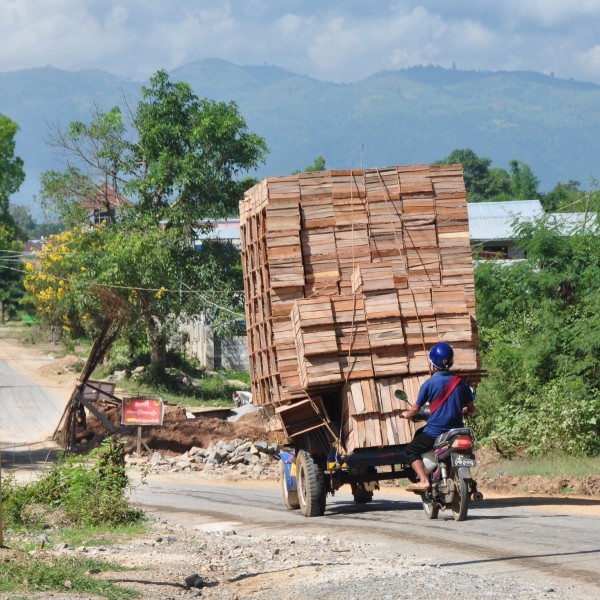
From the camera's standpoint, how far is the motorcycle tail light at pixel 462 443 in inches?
460

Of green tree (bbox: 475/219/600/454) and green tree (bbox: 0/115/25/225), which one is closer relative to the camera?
green tree (bbox: 475/219/600/454)

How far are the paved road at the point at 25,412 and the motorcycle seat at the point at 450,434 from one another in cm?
2779

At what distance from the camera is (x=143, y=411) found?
104ft

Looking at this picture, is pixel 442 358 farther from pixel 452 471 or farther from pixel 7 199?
pixel 7 199

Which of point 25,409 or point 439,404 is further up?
point 439,404

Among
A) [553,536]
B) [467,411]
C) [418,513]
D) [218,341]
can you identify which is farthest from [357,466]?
[218,341]

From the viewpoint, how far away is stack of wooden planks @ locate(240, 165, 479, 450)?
14.2 m

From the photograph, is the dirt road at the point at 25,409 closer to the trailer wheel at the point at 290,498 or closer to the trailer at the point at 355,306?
the trailer wheel at the point at 290,498

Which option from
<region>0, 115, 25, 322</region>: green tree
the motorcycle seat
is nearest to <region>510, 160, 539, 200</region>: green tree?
<region>0, 115, 25, 322</region>: green tree

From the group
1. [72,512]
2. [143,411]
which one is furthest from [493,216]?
[72,512]

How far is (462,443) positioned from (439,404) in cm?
59

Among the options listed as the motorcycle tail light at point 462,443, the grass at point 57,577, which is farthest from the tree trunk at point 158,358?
the grass at point 57,577

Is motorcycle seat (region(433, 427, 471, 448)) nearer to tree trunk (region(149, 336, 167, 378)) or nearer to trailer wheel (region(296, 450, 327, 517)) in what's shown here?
trailer wheel (region(296, 450, 327, 517))

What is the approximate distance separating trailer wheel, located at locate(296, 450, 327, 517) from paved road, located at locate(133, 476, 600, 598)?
0.17 metres
